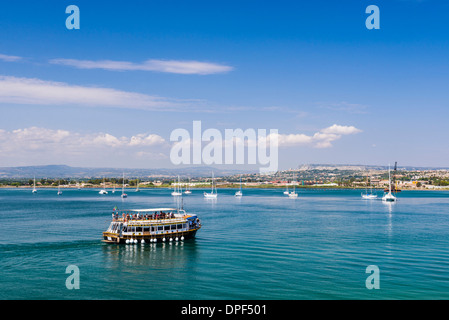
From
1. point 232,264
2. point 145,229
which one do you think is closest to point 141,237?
point 145,229

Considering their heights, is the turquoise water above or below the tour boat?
below

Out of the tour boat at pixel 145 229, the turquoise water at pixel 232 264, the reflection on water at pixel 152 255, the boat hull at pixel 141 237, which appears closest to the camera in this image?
the turquoise water at pixel 232 264

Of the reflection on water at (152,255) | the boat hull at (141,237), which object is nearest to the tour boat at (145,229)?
the boat hull at (141,237)

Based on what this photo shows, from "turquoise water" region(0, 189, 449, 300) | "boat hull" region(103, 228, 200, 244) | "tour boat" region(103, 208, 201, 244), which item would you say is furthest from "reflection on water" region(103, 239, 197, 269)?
"tour boat" region(103, 208, 201, 244)

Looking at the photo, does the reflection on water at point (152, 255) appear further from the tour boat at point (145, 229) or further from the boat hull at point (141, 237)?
the tour boat at point (145, 229)

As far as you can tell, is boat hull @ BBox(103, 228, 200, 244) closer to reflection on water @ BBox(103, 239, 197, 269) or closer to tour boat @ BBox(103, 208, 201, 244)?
tour boat @ BBox(103, 208, 201, 244)

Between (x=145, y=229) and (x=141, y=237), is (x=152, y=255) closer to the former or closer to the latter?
(x=141, y=237)

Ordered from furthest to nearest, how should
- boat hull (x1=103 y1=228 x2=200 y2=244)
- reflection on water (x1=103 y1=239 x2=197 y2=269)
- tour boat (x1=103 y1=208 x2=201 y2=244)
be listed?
tour boat (x1=103 y1=208 x2=201 y2=244) < boat hull (x1=103 y1=228 x2=200 y2=244) < reflection on water (x1=103 y1=239 x2=197 y2=269)

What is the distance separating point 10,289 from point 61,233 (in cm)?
3153

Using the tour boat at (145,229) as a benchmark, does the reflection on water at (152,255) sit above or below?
below

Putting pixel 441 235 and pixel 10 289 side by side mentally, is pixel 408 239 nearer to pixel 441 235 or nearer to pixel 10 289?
pixel 441 235

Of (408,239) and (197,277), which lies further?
(408,239)

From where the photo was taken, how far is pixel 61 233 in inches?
2569
